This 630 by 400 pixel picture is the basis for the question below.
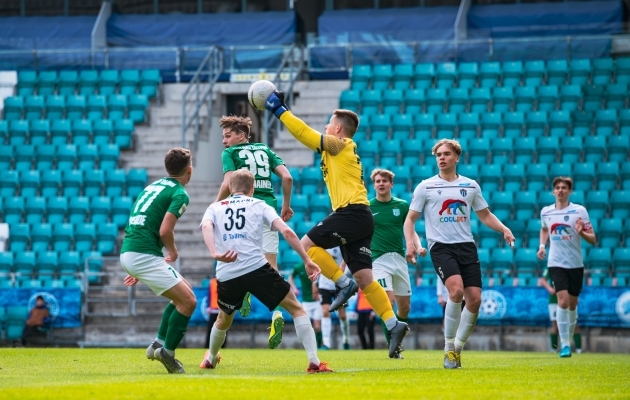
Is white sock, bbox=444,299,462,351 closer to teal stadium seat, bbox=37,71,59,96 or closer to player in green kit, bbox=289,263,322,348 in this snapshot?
player in green kit, bbox=289,263,322,348

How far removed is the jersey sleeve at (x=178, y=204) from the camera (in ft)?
33.5

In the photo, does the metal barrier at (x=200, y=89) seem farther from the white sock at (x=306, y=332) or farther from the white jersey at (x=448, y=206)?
the white sock at (x=306, y=332)

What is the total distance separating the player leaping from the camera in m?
11.0

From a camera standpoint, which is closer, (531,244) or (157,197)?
(157,197)

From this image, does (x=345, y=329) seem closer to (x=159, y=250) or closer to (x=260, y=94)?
(x=159, y=250)

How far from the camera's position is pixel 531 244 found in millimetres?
22750

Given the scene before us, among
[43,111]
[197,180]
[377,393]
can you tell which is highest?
[43,111]

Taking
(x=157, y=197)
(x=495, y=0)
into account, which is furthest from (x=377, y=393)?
(x=495, y=0)

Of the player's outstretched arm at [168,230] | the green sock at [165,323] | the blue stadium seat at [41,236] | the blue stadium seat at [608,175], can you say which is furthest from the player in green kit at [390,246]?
the blue stadium seat at [41,236]

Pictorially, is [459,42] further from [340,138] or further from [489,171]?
[340,138]

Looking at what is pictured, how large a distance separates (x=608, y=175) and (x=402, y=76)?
20.2 ft

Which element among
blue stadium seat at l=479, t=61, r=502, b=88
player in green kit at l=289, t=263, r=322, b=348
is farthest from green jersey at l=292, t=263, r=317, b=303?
blue stadium seat at l=479, t=61, r=502, b=88

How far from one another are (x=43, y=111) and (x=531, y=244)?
13263 mm

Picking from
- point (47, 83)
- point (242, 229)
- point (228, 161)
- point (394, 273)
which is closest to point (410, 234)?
point (228, 161)
